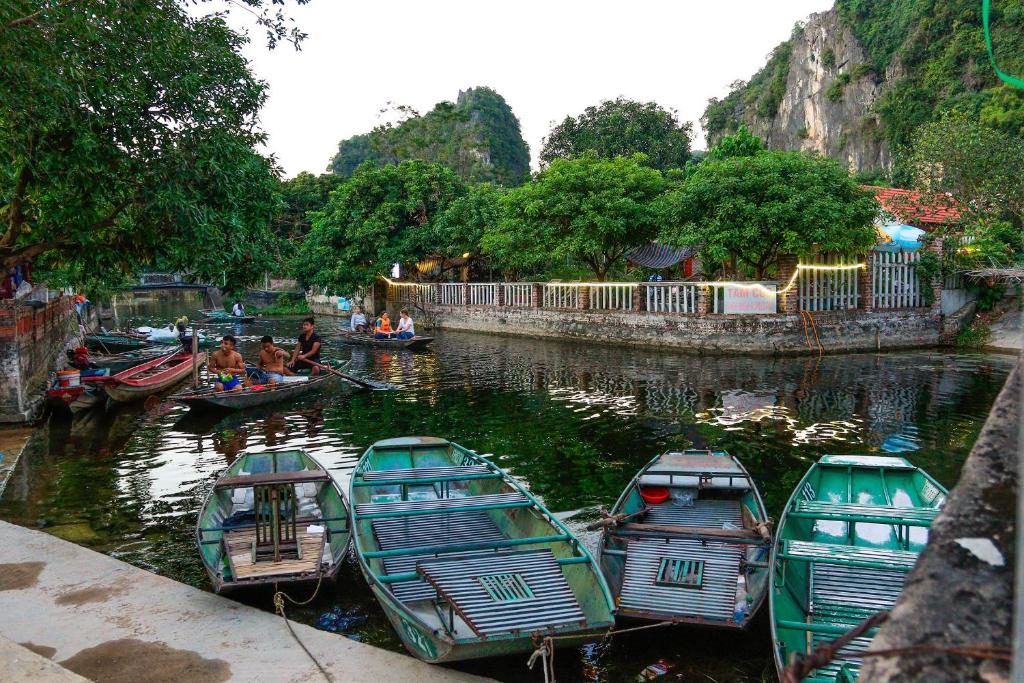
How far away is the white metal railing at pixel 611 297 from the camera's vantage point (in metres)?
26.4

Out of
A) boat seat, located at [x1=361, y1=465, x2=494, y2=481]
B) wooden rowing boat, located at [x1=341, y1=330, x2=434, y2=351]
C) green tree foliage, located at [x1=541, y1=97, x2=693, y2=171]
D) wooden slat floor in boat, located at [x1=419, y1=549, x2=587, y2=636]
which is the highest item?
green tree foliage, located at [x1=541, y1=97, x2=693, y2=171]

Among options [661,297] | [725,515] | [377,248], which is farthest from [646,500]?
[377,248]

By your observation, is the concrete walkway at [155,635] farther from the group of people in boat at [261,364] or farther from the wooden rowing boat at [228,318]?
the wooden rowing boat at [228,318]

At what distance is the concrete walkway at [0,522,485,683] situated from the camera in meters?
5.01

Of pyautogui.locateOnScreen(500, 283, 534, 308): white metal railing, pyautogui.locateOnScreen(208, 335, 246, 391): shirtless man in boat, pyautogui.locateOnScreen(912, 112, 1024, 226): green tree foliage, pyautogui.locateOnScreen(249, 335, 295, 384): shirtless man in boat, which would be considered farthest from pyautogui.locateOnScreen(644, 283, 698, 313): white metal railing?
pyautogui.locateOnScreen(208, 335, 246, 391): shirtless man in boat

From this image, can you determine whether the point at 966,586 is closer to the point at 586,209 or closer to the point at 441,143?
the point at 586,209

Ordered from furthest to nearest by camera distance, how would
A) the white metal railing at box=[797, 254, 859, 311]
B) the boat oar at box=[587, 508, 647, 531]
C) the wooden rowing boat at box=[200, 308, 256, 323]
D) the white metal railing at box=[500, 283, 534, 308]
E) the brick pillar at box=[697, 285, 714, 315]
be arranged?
the wooden rowing boat at box=[200, 308, 256, 323]
the white metal railing at box=[500, 283, 534, 308]
the brick pillar at box=[697, 285, 714, 315]
the white metal railing at box=[797, 254, 859, 311]
the boat oar at box=[587, 508, 647, 531]

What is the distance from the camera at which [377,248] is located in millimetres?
35438

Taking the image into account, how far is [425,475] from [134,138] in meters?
5.88

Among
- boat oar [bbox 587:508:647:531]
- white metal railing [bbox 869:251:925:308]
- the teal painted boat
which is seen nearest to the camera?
the teal painted boat

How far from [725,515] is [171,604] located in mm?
5143

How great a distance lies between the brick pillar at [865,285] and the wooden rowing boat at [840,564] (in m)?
17.1

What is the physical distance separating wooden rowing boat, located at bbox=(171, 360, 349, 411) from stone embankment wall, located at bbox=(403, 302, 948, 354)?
39.6 feet

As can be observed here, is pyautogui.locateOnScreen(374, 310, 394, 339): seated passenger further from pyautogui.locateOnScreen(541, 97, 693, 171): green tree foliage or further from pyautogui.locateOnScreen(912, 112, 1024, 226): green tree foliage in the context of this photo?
pyautogui.locateOnScreen(541, 97, 693, 171): green tree foliage
